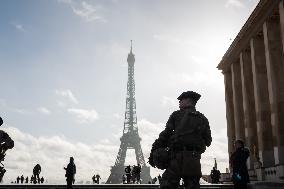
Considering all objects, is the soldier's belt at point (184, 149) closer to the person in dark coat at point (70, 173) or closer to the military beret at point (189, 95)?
the military beret at point (189, 95)

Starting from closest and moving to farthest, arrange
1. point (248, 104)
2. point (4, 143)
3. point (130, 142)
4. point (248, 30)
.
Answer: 1. point (4, 143)
2. point (248, 30)
3. point (248, 104)
4. point (130, 142)

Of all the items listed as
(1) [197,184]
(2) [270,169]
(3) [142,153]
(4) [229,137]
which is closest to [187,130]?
(1) [197,184]

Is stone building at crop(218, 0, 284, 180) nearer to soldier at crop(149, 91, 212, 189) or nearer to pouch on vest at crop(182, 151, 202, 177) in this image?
soldier at crop(149, 91, 212, 189)

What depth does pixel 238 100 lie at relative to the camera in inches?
1596

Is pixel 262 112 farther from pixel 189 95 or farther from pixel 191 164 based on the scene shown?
pixel 191 164

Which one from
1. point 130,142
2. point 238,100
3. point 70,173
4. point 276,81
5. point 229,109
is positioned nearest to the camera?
point 70,173

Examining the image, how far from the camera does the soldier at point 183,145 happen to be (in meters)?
5.68

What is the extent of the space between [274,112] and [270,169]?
4.44 m

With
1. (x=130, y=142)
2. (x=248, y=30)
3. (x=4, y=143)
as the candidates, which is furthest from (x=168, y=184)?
(x=130, y=142)

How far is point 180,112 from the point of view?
6.08 m

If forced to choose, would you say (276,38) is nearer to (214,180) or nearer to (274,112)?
(274,112)

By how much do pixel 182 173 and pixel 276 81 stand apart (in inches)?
1009

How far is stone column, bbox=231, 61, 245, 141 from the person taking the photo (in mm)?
40062

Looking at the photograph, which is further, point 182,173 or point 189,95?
point 189,95
